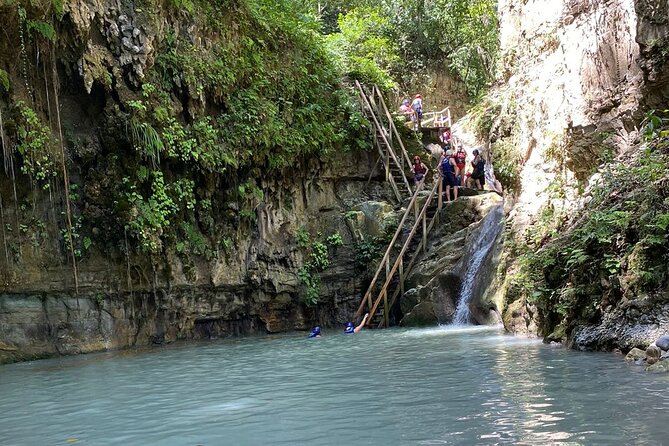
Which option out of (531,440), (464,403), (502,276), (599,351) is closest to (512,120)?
(502,276)

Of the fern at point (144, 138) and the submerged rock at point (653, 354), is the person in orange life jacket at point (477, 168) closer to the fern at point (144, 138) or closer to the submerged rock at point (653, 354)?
the fern at point (144, 138)

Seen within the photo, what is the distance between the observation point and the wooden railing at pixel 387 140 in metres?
20.3

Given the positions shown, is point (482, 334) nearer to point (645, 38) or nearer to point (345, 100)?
point (645, 38)

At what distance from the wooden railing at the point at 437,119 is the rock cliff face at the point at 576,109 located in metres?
14.2

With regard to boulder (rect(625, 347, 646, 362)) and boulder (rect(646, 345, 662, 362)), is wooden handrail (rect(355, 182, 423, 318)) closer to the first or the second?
boulder (rect(625, 347, 646, 362))

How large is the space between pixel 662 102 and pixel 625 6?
7.39 feet

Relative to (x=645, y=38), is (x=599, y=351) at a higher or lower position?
lower

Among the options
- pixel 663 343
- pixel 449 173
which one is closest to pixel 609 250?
pixel 663 343

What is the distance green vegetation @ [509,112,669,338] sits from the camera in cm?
897

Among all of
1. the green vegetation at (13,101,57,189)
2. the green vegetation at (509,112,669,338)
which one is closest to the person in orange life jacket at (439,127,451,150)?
the green vegetation at (509,112,669,338)

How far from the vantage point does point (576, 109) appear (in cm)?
1307

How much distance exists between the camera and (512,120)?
16500mm

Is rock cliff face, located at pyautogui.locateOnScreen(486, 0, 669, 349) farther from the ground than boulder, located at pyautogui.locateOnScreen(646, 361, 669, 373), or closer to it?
farther from the ground

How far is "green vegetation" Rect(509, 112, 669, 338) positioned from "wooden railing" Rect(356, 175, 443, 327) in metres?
5.95
